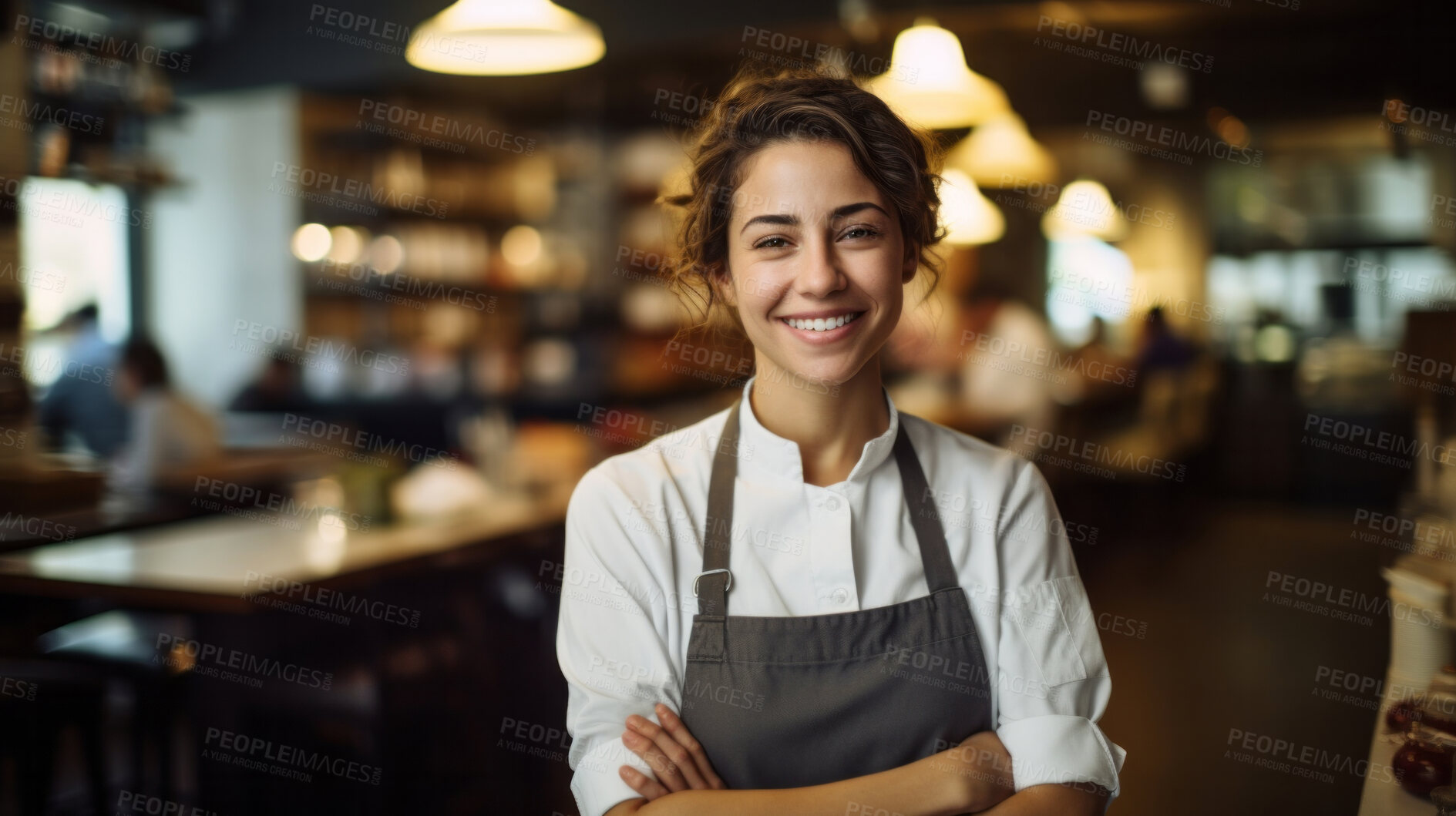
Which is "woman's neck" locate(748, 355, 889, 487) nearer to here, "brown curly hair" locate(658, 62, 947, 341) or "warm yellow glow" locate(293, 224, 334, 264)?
"brown curly hair" locate(658, 62, 947, 341)

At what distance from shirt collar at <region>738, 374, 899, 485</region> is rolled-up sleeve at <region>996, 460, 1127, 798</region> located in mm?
198

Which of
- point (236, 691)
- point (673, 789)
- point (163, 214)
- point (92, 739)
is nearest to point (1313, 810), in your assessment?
point (673, 789)

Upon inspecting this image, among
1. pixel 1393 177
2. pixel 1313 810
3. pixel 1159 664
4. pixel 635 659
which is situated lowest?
pixel 1159 664

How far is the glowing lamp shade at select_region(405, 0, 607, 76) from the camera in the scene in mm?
3223

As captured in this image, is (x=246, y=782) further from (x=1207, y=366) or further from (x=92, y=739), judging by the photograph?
(x=1207, y=366)

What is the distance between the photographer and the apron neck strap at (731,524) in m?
1.51

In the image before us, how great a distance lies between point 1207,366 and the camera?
861cm

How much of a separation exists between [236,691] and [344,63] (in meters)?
4.95

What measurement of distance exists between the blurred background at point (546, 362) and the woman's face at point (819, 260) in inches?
13.1

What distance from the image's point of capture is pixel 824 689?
1.50 metres

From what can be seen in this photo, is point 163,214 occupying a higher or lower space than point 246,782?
higher

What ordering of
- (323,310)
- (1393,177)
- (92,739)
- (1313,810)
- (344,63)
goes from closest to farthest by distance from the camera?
(1313,810)
(92,739)
(344,63)
(323,310)
(1393,177)

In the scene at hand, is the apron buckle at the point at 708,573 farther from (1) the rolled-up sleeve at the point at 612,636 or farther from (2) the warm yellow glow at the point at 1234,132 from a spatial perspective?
(2) the warm yellow glow at the point at 1234,132

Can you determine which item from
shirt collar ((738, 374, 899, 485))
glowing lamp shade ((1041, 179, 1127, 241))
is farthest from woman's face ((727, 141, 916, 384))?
glowing lamp shade ((1041, 179, 1127, 241))
